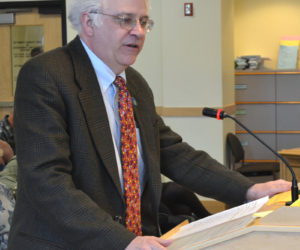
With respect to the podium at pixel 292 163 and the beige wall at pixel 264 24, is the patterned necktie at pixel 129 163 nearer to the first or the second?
the podium at pixel 292 163

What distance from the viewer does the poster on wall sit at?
7.38 meters

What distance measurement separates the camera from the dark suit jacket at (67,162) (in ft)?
5.47

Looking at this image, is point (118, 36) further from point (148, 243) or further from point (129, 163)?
point (148, 243)

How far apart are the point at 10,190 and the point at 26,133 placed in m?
1.45

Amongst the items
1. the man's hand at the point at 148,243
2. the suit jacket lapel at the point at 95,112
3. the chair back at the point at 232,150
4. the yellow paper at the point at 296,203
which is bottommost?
the chair back at the point at 232,150

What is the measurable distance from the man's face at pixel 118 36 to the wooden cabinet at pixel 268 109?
6.60 m

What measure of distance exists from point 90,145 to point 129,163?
200 mm

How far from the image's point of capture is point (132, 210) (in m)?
2.00

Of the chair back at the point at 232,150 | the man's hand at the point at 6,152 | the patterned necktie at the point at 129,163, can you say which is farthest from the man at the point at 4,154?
the chair back at the point at 232,150

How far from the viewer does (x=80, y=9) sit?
6.57 feet

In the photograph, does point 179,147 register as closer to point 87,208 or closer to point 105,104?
point 105,104

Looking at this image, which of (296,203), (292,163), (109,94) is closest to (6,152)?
(109,94)

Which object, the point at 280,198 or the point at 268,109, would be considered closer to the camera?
the point at 280,198

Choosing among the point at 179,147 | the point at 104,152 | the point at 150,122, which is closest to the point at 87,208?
the point at 104,152
